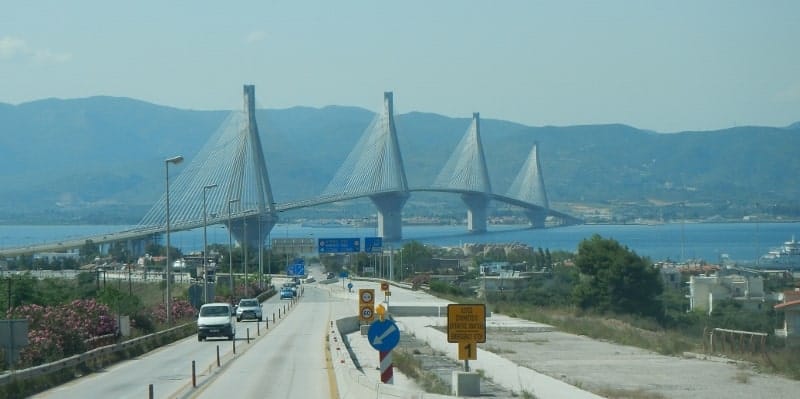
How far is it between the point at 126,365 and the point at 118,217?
167 metres

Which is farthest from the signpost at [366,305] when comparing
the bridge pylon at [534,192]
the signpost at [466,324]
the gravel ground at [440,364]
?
the bridge pylon at [534,192]

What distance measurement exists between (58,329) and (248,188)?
213ft

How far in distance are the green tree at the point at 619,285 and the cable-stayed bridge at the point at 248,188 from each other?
20023 millimetres

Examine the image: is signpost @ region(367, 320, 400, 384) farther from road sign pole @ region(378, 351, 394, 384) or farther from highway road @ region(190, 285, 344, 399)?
highway road @ region(190, 285, 344, 399)

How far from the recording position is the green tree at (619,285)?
57.4 meters

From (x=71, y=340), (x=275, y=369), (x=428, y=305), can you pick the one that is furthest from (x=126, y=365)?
(x=428, y=305)

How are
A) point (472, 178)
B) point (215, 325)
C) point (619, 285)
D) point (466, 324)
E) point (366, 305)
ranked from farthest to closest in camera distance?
point (472, 178) < point (619, 285) < point (215, 325) < point (366, 305) < point (466, 324)

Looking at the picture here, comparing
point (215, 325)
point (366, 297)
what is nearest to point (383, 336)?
point (366, 297)

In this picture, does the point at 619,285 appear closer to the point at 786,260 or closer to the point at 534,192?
the point at 786,260

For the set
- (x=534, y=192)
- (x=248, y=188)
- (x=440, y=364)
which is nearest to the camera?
(x=440, y=364)

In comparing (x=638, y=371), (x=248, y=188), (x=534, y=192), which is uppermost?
(x=534, y=192)

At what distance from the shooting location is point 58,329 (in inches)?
1050

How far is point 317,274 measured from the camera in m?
125

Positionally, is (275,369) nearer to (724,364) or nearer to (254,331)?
(724,364)
